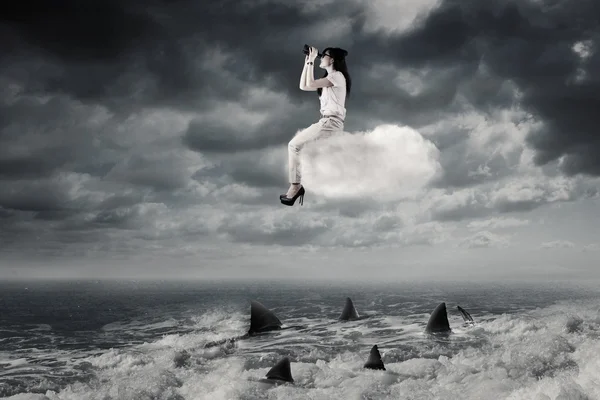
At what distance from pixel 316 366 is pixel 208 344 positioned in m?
9.21

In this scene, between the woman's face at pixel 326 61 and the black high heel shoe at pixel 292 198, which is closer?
the woman's face at pixel 326 61

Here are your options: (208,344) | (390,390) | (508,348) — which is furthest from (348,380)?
(208,344)

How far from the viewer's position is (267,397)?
62.5 feet

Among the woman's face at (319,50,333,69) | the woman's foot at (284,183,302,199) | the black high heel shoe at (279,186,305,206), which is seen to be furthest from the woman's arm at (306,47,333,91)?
the black high heel shoe at (279,186,305,206)

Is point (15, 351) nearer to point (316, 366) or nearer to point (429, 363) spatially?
point (316, 366)

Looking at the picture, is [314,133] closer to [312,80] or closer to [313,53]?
[312,80]

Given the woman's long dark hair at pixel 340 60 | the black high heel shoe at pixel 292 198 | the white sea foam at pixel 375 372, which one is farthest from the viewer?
the white sea foam at pixel 375 372

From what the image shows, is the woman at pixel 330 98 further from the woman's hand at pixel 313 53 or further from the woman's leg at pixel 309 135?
the woman's hand at pixel 313 53

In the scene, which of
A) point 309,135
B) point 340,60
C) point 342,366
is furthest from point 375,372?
point 340,60

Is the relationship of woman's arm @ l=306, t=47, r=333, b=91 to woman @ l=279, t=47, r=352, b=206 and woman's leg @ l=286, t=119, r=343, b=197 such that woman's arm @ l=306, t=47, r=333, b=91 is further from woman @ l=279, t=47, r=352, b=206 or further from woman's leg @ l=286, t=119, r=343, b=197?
woman's leg @ l=286, t=119, r=343, b=197

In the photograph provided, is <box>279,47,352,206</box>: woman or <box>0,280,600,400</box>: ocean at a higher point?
<box>279,47,352,206</box>: woman

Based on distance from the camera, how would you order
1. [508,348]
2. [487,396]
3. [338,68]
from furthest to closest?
[508,348], [487,396], [338,68]

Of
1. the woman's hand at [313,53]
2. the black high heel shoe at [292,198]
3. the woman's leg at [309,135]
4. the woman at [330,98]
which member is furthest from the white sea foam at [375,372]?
the woman's hand at [313,53]

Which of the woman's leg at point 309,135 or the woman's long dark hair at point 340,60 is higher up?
the woman's long dark hair at point 340,60
